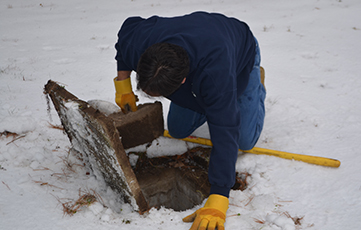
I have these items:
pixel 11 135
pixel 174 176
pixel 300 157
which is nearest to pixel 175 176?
pixel 174 176

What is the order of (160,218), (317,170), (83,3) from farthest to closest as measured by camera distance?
(83,3) < (317,170) < (160,218)

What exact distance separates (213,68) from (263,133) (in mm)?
1305

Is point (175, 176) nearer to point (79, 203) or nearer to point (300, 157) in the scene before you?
point (79, 203)

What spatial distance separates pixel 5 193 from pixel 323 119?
2.60m

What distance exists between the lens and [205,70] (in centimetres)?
126

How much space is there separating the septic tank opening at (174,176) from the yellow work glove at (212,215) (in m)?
0.69

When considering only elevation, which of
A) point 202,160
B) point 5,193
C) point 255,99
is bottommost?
point 202,160

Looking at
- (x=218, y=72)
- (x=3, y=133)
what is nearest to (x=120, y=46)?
(x=218, y=72)

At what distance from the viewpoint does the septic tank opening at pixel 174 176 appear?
7.14 ft

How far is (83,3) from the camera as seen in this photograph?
22.6 feet

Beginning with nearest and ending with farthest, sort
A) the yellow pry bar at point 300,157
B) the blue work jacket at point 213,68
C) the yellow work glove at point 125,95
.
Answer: the blue work jacket at point 213,68, the yellow pry bar at point 300,157, the yellow work glove at point 125,95

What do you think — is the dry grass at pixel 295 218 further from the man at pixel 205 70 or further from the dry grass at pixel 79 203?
the dry grass at pixel 79 203

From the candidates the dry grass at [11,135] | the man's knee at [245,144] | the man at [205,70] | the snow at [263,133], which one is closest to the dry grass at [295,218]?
the snow at [263,133]

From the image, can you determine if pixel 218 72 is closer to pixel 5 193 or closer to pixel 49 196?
pixel 49 196
